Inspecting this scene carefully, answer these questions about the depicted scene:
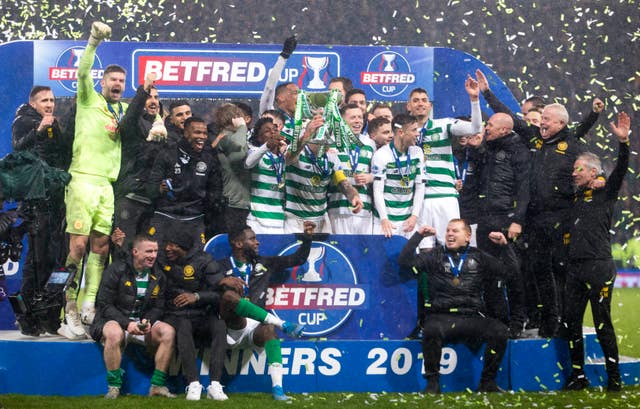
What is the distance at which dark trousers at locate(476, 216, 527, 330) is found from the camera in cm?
777

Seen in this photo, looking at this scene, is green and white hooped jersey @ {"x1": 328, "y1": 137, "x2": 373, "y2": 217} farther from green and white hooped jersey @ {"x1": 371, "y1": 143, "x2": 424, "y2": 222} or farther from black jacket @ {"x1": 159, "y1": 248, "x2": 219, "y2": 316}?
black jacket @ {"x1": 159, "y1": 248, "x2": 219, "y2": 316}

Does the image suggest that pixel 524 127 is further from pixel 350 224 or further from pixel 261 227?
pixel 261 227

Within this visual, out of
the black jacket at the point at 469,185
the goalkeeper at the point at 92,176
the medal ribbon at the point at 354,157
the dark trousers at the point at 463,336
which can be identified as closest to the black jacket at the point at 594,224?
the dark trousers at the point at 463,336

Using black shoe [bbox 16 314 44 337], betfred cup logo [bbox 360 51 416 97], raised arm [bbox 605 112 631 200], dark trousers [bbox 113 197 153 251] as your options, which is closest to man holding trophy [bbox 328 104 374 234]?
betfred cup logo [bbox 360 51 416 97]

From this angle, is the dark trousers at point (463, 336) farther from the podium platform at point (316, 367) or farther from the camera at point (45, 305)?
the camera at point (45, 305)

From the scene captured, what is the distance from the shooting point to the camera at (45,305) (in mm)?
7707

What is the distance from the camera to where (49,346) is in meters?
7.32

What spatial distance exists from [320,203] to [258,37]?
10097 mm

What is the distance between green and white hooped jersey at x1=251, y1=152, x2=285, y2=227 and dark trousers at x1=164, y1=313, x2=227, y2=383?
1.17 meters

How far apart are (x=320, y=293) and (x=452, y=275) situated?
97 cm

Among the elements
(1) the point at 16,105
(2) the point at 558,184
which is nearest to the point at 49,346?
(1) the point at 16,105

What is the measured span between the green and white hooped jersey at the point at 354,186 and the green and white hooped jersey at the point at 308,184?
15cm

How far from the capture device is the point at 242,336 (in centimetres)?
739

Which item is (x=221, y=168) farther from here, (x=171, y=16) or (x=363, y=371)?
(x=171, y=16)
